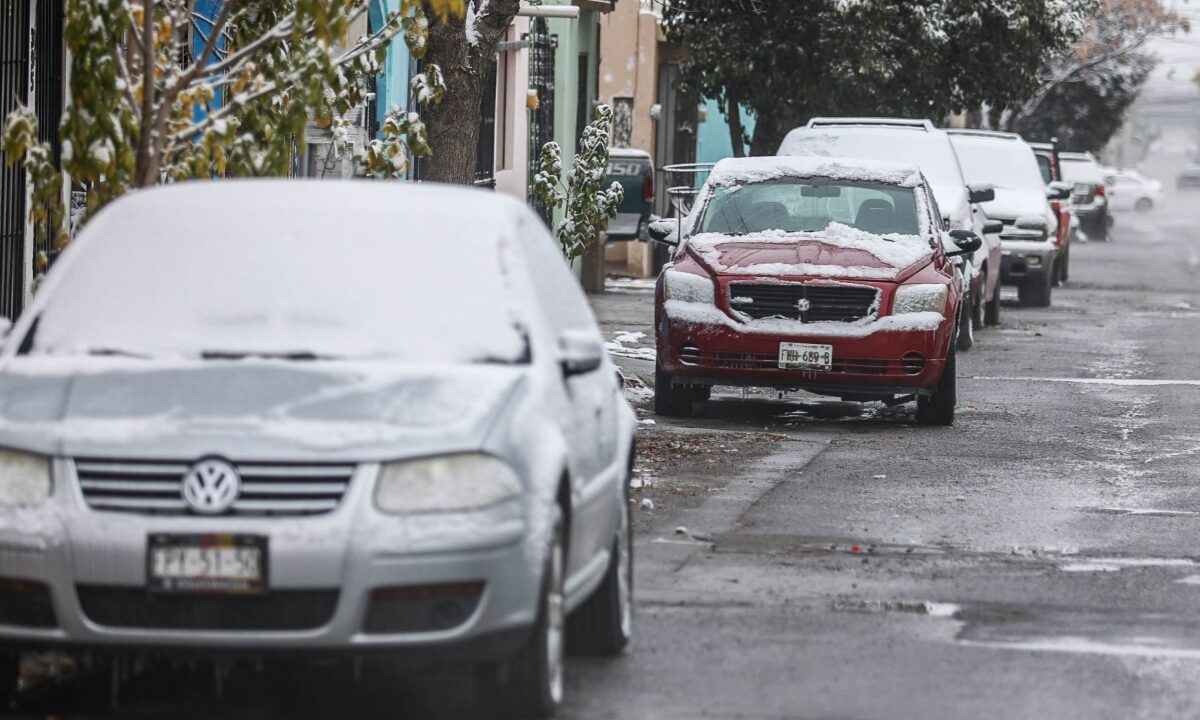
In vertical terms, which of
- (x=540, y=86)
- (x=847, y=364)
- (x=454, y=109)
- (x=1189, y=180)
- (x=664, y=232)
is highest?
(x=454, y=109)

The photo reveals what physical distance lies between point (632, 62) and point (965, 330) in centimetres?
1475

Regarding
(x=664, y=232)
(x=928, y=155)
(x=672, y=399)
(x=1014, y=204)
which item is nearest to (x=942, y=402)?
(x=672, y=399)

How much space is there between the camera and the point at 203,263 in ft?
22.1

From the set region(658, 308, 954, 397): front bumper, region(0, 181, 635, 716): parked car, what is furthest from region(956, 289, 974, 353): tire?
region(0, 181, 635, 716): parked car

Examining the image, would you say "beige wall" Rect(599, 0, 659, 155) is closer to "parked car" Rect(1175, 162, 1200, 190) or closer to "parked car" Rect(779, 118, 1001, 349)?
"parked car" Rect(779, 118, 1001, 349)

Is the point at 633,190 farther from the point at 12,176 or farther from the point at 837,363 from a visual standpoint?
the point at 12,176

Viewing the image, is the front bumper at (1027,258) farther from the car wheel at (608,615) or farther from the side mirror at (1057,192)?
the car wheel at (608,615)

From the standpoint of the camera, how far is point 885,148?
887 inches

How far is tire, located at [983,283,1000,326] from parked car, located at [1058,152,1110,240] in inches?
1075

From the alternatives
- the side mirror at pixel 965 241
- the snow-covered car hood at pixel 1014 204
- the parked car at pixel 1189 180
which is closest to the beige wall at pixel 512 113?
the snow-covered car hood at pixel 1014 204

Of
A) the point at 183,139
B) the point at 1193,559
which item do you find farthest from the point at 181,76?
the point at 1193,559

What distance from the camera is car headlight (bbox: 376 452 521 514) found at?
594cm

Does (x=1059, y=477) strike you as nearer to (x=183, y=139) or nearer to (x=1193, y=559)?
(x=1193, y=559)

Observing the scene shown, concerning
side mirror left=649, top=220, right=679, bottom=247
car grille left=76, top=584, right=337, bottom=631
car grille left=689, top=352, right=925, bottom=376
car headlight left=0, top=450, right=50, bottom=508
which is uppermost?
car headlight left=0, top=450, right=50, bottom=508
